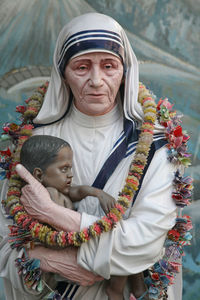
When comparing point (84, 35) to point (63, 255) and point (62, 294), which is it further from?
point (62, 294)

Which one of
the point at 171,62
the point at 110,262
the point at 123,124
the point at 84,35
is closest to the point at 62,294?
the point at 110,262

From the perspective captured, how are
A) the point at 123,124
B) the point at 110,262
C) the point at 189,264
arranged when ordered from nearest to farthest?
the point at 110,262
the point at 123,124
the point at 189,264

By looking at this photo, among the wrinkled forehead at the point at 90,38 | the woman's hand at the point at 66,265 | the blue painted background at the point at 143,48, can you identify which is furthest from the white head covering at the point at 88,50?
the blue painted background at the point at 143,48

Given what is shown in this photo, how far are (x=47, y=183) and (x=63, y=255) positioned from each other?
1.40 ft

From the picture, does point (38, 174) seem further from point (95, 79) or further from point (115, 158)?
point (95, 79)

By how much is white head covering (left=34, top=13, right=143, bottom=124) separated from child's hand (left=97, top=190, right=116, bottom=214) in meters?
0.62

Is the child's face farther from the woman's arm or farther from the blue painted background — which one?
the blue painted background

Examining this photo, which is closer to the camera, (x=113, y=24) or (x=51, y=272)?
(x=51, y=272)

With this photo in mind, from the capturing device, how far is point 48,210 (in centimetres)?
297

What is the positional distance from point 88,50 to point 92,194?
873 millimetres

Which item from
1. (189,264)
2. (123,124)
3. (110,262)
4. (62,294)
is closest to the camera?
(110,262)

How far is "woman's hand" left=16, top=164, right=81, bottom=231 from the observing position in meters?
2.97

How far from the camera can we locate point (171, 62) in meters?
5.59

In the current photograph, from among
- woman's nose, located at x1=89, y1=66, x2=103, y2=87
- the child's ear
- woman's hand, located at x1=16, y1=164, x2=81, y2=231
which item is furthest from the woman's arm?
woman's nose, located at x1=89, y1=66, x2=103, y2=87
